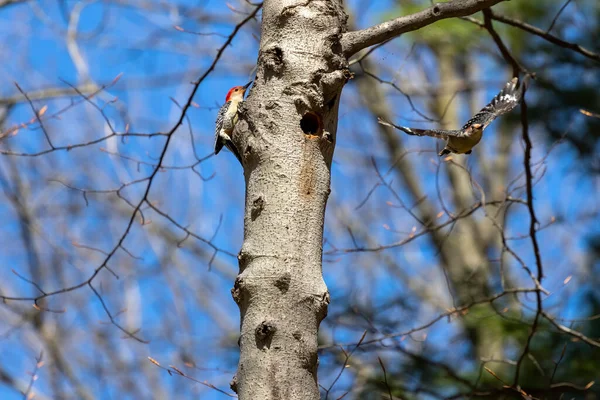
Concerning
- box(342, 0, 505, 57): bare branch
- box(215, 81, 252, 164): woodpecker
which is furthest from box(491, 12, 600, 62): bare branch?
box(215, 81, 252, 164): woodpecker

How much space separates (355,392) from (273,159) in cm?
236

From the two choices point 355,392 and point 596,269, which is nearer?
point 355,392

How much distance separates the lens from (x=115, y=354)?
30.7 feet

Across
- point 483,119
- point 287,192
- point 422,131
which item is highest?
point 483,119

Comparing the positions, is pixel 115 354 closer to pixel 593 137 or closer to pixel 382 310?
pixel 382 310

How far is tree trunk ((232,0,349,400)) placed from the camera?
6.00 feet

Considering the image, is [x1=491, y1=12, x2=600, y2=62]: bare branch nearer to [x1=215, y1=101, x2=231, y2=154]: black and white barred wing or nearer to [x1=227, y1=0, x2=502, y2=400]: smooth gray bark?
[x1=227, y1=0, x2=502, y2=400]: smooth gray bark

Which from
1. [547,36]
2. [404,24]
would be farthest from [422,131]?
Answer: [547,36]

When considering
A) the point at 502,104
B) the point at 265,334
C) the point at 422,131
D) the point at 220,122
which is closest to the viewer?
the point at 265,334

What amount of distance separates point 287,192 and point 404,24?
0.69 meters

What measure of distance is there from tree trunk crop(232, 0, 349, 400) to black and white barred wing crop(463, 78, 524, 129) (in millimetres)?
864

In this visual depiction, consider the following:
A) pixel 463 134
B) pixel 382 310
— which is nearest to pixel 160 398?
pixel 382 310

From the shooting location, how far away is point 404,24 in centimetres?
227

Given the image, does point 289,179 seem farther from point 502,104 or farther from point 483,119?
point 502,104
